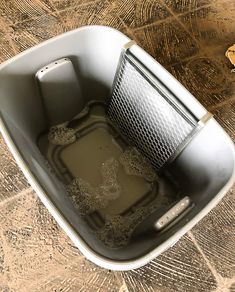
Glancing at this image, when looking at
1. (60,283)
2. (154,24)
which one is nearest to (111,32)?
(154,24)

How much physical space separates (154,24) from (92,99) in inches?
11.5

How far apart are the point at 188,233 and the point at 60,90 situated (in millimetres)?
449

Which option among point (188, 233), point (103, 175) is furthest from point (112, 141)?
point (188, 233)

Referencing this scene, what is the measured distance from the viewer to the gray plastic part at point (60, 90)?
2.60 feet

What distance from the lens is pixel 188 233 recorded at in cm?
75

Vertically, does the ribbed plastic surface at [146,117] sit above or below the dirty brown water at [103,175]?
above

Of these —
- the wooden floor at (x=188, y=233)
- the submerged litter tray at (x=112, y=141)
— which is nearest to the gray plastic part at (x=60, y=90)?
the submerged litter tray at (x=112, y=141)

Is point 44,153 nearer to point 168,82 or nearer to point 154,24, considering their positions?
point 168,82

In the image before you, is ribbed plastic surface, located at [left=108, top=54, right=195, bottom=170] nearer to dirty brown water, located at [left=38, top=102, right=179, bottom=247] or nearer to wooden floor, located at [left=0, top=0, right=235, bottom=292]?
dirty brown water, located at [left=38, top=102, right=179, bottom=247]

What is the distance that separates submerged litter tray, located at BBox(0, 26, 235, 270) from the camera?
67 cm

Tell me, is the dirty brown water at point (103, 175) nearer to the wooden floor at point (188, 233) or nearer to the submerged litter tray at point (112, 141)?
the submerged litter tray at point (112, 141)

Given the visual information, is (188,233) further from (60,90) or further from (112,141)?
(60,90)

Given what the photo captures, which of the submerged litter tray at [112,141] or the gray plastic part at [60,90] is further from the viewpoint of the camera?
the gray plastic part at [60,90]

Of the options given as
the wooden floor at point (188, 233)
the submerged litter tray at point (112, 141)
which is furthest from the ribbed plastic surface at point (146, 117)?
the wooden floor at point (188, 233)
